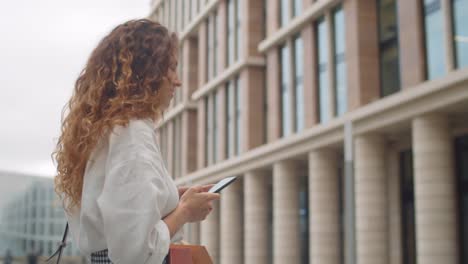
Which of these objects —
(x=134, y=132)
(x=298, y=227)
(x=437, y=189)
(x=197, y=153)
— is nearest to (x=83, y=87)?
(x=134, y=132)

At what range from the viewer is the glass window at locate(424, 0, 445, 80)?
2125cm

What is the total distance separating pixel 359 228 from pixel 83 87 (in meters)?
23.4

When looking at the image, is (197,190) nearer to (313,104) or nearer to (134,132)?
(134,132)

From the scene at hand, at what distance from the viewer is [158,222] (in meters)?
2.07

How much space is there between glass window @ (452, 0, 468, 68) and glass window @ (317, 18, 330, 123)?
666cm

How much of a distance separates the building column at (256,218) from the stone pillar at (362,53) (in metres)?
10.2

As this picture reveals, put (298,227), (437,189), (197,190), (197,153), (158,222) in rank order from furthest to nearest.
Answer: (197,153) → (298,227) → (437,189) → (197,190) → (158,222)

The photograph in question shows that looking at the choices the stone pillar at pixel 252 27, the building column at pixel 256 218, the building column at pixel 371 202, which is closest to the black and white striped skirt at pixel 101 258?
the building column at pixel 371 202

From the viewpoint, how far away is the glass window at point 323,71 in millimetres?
27078

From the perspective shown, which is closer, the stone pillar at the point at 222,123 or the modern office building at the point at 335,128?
the modern office building at the point at 335,128

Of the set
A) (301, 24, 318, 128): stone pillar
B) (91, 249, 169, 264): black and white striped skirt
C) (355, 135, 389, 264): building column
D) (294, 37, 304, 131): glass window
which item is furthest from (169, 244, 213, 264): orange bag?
(294, 37, 304, 131): glass window

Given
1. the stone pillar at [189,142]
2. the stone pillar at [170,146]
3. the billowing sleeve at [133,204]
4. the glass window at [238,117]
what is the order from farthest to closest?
the stone pillar at [170,146]
the stone pillar at [189,142]
the glass window at [238,117]
the billowing sleeve at [133,204]

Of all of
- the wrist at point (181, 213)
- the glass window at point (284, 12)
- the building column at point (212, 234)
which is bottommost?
the wrist at point (181, 213)

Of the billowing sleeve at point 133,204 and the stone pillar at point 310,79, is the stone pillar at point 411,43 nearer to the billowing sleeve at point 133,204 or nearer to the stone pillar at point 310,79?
the stone pillar at point 310,79
